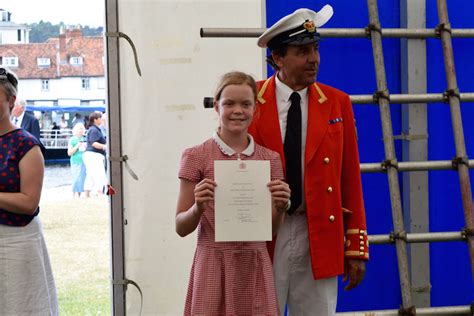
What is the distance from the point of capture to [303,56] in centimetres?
316

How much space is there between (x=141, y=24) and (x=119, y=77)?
0.28m

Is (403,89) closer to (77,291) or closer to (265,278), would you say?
(265,278)

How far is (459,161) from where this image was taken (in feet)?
14.3

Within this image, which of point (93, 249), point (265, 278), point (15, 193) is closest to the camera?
point (265, 278)

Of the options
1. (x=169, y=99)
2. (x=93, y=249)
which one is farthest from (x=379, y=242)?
(x=93, y=249)

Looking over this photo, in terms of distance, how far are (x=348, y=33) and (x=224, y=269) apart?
5.92ft

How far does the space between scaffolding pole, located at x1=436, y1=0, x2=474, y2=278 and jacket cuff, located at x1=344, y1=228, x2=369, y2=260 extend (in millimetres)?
1310

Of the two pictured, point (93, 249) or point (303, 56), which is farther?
point (93, 249)

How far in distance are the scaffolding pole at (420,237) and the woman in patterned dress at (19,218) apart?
169cm

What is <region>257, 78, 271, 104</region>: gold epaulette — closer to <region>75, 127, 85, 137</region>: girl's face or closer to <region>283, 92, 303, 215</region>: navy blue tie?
<region>283, 92, 303, 215</region>: navy blue tie

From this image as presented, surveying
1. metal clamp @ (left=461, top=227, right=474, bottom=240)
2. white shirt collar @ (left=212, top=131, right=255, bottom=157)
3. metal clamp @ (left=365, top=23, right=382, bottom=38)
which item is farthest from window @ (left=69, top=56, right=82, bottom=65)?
white shirt collar @ (left=212, top=131, right=255, bottom=157)

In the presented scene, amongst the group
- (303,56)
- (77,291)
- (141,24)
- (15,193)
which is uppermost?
(141,24)

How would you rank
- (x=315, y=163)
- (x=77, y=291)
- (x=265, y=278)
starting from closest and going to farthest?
(x=265, y=278) < (x=315, y=163) < (x=77, y=291)

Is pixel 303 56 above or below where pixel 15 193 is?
above
